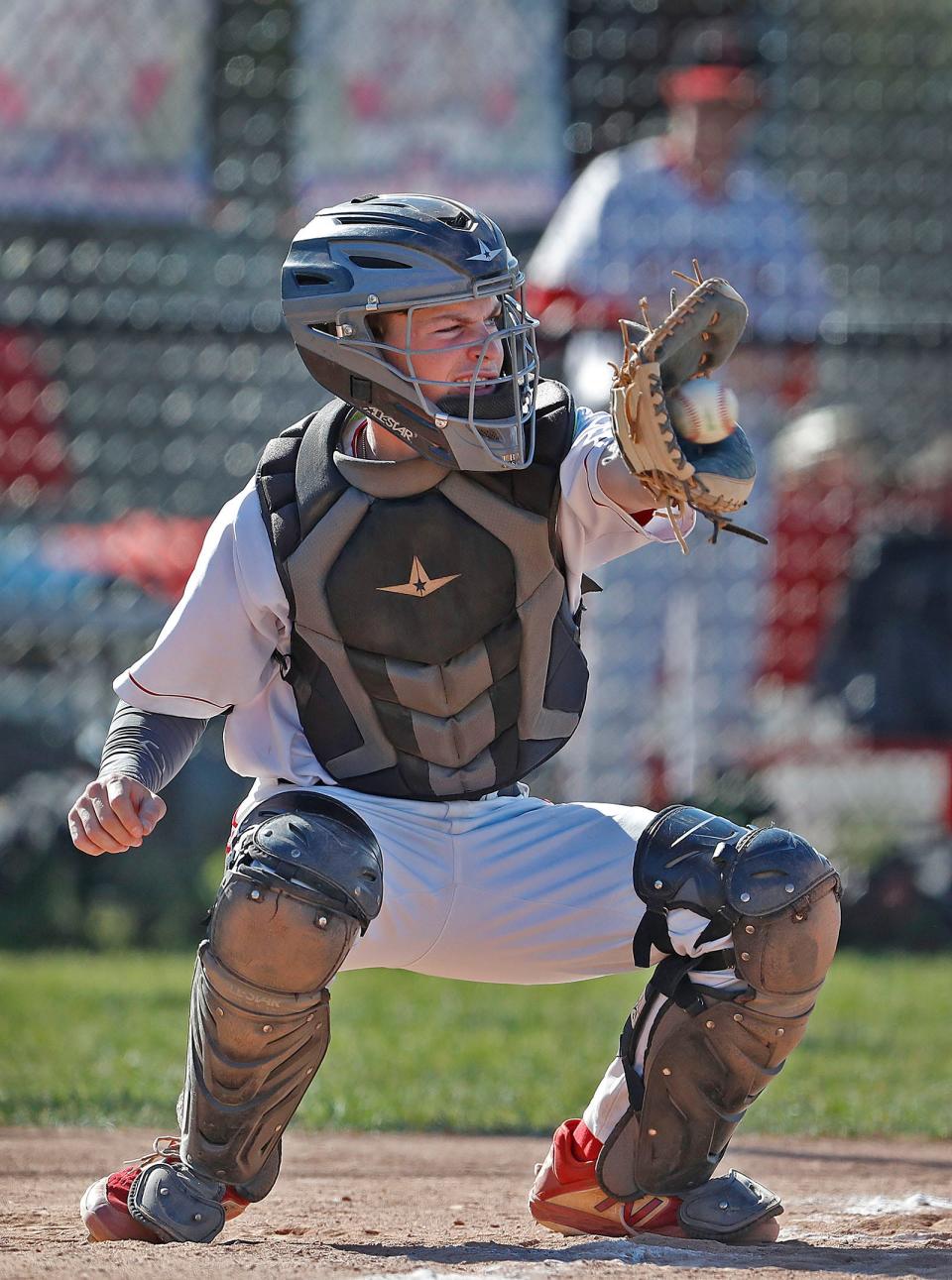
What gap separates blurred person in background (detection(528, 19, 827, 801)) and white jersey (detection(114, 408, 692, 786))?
311cm

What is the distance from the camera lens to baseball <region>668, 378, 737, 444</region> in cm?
275

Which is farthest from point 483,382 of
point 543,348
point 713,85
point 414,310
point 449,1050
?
point 713,85

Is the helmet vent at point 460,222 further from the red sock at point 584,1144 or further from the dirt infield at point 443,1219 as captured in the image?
the dirt infield at point 443,1219

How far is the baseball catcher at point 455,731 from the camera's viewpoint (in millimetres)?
2793

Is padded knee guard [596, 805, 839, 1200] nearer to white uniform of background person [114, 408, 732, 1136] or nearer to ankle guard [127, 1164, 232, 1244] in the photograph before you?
white uniform of background person [114, 408, 732, 1136]

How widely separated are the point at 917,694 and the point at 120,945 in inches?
116

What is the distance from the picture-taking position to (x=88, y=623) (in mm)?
6844

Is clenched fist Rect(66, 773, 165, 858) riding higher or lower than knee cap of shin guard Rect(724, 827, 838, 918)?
higher

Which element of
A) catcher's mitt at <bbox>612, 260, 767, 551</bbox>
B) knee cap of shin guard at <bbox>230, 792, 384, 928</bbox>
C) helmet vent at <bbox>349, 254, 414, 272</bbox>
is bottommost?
knee cap of shin guard at <bbox>230, 792, 384, 928</bbox>

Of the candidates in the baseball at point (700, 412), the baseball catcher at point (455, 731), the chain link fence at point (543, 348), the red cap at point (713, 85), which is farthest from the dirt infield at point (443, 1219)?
the red cap at point (713, 85)

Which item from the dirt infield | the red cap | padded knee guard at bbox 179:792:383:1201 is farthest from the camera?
the red cap

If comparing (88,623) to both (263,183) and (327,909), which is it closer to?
(263,183)

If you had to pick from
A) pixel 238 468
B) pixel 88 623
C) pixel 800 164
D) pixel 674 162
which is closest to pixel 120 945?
pixel 88 623

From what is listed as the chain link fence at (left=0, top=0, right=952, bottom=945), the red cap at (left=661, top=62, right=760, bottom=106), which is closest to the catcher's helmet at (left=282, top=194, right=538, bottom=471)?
the chain link fence at (left=0, top=0, right=952, bottom=945)
